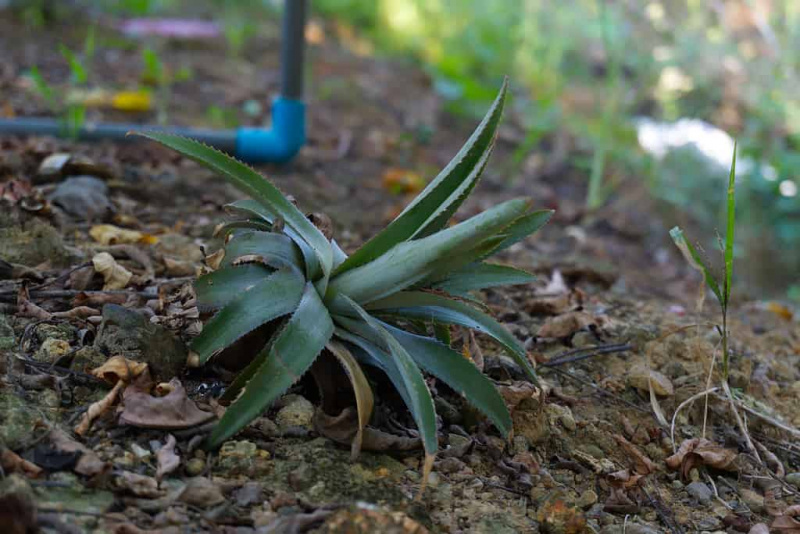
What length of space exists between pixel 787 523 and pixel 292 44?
2.24m

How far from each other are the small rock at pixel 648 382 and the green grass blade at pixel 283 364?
80 cm

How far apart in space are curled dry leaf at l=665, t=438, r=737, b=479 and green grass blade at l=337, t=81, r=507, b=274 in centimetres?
67

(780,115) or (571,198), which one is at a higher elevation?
(780,115)

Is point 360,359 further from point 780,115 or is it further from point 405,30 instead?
point 405,30

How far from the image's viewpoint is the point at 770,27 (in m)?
5.08

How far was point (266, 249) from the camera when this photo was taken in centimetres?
144

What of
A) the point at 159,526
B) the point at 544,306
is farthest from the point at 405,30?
the point at 159,526

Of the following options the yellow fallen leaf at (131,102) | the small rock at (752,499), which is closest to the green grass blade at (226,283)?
the small rock at (752,499)

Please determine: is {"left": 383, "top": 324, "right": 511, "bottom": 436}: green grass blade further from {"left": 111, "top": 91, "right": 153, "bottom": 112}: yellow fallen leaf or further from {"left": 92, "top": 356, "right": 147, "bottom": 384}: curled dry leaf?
{"left": 111, "top": 91, "right": 153, "bottom": 112}: yellow fallen leaf

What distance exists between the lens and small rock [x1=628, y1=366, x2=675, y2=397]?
1.76m

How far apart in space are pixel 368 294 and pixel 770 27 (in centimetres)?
472

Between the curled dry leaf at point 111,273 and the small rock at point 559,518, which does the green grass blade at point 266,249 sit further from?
the small rock at point 559,518

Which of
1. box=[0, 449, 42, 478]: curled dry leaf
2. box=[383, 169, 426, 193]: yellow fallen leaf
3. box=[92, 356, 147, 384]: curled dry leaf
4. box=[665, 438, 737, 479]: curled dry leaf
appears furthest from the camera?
box=[383, 169, 426, 193]: yellow fallen leaf

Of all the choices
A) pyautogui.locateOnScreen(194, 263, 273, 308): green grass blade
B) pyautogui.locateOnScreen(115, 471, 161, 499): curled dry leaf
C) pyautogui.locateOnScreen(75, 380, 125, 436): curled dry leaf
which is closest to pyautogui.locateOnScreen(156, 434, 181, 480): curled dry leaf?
pyautogui.locateOnScreen(115, 471, 161, 499): curled dry leaf
